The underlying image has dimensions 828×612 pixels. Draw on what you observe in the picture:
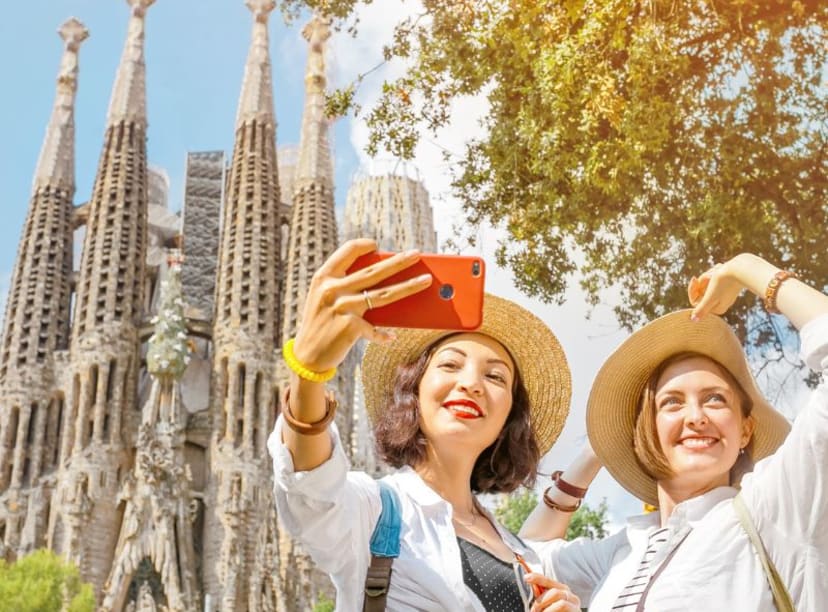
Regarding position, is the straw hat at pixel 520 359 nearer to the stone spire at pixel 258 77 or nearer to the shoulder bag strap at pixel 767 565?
the shoulder bag strap at pixel 767 565

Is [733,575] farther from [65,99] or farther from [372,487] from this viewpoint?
[65,99]

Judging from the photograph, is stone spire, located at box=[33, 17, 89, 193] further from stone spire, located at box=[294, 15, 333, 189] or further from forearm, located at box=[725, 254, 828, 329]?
forearm, located at box=[725, 254, 828, 329]

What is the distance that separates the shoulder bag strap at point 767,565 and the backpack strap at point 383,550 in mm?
667

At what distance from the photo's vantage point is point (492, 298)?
261cm

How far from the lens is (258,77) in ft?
109

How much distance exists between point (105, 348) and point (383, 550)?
27.7 m

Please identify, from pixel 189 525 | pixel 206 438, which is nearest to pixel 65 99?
pixel 206 438

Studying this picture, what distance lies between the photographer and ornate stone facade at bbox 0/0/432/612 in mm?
26188

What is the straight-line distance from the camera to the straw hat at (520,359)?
2.58 meters

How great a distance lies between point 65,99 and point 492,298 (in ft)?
106

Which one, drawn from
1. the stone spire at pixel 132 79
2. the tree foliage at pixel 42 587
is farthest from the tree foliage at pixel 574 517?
the stone spire at pixel 132 79

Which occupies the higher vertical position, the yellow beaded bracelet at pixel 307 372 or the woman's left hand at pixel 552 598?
the yellow beaded bracelet at pixel 307 372

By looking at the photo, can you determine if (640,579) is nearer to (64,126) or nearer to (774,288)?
(774,288)

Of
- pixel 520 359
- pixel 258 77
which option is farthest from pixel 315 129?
pixel 520 359
